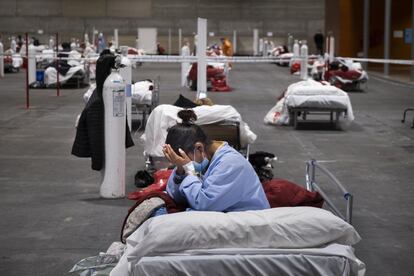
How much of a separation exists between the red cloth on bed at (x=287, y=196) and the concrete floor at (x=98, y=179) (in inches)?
24.3

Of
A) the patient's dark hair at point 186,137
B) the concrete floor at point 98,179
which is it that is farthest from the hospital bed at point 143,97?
the patient's dark hair at point 186,137

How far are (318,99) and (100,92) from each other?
22.8 feet

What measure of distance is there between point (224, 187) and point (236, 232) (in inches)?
21.7

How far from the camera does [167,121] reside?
9.71 meters

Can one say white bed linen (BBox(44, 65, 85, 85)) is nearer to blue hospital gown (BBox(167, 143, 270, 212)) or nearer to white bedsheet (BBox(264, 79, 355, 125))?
white bedsheet (BBox(264, 79, 355, 125))

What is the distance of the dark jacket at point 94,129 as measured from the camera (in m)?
8.50

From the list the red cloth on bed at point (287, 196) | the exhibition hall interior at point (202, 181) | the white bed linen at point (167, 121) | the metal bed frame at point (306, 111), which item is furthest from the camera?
the metal bed frame at point (306, 111)

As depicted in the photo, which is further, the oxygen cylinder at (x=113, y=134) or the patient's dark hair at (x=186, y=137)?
the oxygen cylinder at (x=113, y=134)

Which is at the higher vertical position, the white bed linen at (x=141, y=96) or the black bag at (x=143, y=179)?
the white bed linen at (x=141, y=96)

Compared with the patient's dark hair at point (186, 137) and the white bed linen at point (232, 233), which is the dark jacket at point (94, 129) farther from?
the white bed linen at point (232, 233)

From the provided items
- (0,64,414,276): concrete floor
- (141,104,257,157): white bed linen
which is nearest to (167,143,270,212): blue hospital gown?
(0,64,414,276): concrete floor

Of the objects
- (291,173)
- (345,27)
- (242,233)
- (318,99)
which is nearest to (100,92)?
(291,173)

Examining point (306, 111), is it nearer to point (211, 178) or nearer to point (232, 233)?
point (211, 178)

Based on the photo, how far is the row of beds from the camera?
452cm
